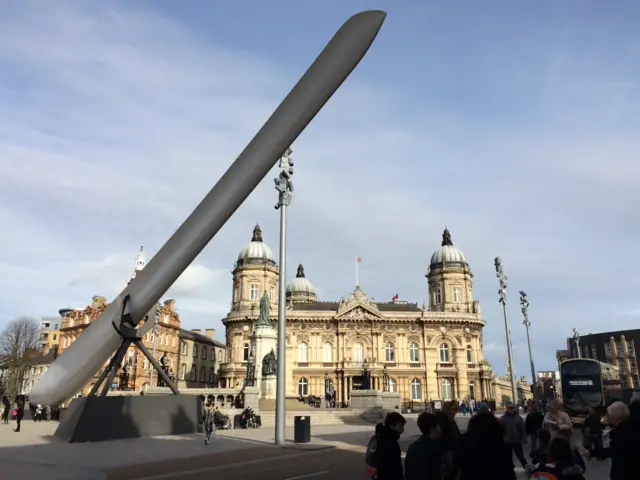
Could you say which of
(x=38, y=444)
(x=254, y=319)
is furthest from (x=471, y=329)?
(x=38, y=444)

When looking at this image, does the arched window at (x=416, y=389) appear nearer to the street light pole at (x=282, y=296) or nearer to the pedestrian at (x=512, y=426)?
the street light pole at (x=282, y=296)

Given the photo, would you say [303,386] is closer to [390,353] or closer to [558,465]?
[390,353]

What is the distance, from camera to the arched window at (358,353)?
66500 mm

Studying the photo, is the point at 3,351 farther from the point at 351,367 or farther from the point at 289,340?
the point at 351,367

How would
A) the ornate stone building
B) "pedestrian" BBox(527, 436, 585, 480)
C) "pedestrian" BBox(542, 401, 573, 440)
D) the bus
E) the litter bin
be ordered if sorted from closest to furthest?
"pedestrian" BBox(527, 436, 585, 480), "pedestrian" BBox(542, 401, 573, 440), the litter bin, the bus, the ornate stone building

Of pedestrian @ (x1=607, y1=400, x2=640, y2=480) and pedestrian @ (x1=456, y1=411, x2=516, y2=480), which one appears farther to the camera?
A: pedestrian @ (x1=607, y1=400, x2=640, y2=480)

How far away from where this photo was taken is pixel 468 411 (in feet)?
175

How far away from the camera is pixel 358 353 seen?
66938mm

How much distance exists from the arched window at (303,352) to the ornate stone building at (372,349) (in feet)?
0.44

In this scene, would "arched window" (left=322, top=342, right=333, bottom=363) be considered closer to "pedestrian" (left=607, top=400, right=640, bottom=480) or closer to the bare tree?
the bare tree

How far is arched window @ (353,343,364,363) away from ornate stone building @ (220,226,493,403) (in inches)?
5.3

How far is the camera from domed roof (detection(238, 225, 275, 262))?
7350cm

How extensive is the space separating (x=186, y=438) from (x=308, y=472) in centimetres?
887

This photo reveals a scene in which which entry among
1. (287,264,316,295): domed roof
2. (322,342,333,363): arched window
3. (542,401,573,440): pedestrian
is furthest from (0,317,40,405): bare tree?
(542,401,573,440): pedestrian
